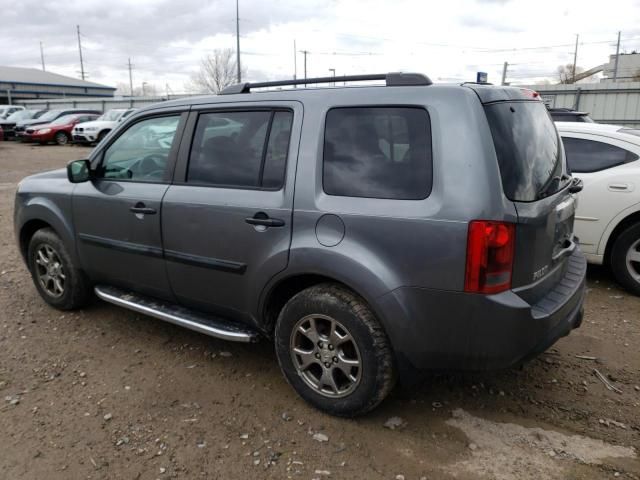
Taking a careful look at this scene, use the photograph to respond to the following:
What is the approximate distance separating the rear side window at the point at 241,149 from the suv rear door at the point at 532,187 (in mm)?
1200

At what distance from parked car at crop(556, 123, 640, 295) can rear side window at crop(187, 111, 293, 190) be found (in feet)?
11.3

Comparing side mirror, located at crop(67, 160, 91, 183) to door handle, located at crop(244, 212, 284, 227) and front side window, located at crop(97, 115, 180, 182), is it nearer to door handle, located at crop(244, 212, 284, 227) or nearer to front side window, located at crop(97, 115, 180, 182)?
front side window, located at crop(97, 115, 180, 182)

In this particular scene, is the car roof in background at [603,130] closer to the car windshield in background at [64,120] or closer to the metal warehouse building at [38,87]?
the car windshield in background at [64,120]

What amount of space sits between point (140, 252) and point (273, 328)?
1161mm

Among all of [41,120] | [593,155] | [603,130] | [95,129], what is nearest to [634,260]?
[593,155]

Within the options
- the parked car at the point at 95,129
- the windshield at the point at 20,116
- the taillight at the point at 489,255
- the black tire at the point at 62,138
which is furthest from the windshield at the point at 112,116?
the taillight at the point at 489,255

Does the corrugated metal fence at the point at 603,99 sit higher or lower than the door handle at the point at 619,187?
higher

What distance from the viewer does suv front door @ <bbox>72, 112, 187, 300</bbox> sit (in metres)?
3.66

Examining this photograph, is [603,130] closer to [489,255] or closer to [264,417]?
[489,255]

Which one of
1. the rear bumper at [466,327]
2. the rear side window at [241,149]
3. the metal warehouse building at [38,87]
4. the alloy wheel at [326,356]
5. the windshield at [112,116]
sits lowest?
the alloy wheel at [326,356]

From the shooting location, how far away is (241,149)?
130 inches

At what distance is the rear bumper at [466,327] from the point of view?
8.13 feet

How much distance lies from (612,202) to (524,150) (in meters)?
2.93

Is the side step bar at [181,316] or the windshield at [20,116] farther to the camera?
the windshield at [20,116]
